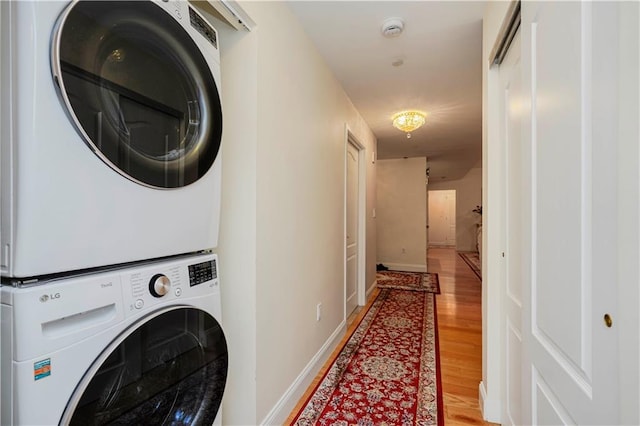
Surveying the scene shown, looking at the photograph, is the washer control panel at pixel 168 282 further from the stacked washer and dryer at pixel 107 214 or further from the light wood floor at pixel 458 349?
the light wood floor at pixel 458 349

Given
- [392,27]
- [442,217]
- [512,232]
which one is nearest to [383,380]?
[512,232]

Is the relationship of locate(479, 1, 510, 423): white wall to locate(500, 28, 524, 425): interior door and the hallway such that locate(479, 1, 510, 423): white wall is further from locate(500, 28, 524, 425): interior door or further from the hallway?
the hallway

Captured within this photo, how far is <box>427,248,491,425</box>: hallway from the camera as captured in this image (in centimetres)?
177

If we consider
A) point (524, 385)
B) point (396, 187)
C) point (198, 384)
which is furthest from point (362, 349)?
point (396, 187)

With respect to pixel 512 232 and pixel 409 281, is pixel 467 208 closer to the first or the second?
pixel 409 281

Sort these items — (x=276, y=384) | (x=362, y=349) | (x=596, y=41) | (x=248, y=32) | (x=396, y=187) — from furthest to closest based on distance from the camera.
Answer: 1. (x=396, y=187)
2. (x=362, y=349)
3. (x=276, y=384)
4. (x=248, y=32)
5. (x=596, y=41)

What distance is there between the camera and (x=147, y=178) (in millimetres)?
788

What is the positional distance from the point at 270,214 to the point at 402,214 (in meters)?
5.16

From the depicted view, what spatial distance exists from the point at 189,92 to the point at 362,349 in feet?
7.83

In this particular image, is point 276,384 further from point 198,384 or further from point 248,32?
point 248,32

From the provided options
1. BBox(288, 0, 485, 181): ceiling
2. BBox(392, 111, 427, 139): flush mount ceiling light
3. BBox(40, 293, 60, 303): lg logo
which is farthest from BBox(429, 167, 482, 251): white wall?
BBox(40, 293, 60, 303): lg logo

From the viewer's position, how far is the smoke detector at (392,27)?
1.79m

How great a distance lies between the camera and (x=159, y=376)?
83 cm

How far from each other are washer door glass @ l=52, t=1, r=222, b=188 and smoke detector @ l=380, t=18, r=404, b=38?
1.22m
